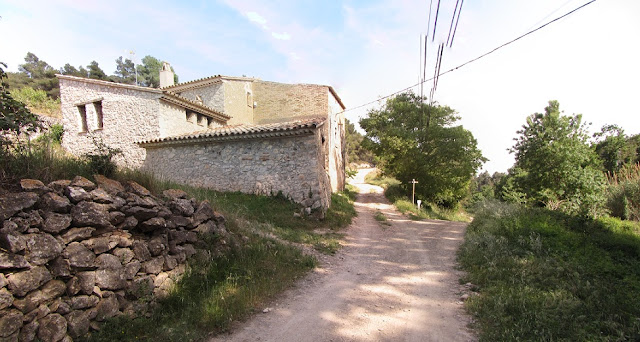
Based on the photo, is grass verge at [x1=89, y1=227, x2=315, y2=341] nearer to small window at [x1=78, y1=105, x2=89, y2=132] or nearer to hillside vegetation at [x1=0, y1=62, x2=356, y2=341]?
hillside vegetation at [x1=0, y1=62, x2=356, y2=341]

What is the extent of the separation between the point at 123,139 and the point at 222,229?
11580 millimetres

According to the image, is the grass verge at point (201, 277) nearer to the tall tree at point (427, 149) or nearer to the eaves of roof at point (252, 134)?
the eaves of roof at point (252, 134)

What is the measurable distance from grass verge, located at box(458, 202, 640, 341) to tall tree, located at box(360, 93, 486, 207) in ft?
35.7

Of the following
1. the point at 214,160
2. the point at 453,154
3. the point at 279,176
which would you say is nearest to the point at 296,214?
the point at 279,176

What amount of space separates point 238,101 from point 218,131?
5.88m

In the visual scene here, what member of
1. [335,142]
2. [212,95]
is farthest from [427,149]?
[212,95]

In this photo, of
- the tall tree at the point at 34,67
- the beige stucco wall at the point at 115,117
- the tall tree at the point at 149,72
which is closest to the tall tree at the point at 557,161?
the beige stucco wall at the point at 115,117

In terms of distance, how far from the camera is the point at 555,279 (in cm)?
504

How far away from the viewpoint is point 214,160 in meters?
12.1

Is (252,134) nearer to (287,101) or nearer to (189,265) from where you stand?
(189,265)

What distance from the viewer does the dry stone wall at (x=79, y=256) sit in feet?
9.47

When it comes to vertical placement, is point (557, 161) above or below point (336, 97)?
below

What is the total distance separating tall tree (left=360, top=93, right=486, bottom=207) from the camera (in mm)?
19406

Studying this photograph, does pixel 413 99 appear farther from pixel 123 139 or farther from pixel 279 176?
pixel 123 139
